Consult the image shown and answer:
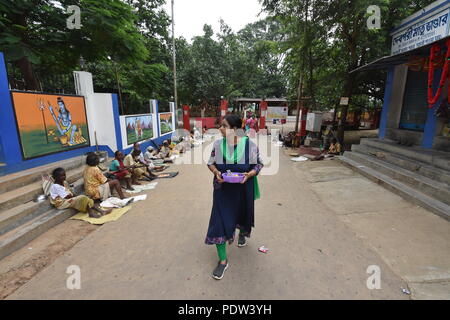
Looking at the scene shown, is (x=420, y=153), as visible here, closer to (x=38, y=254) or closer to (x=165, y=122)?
(x=38, y=254)

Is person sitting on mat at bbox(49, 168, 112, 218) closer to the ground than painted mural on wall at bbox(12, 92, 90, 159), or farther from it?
closer to the ground

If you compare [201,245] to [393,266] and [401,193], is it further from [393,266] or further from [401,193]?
[401,193]

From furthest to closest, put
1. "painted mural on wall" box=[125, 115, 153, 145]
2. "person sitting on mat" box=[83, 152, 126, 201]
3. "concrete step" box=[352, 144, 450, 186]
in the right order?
"painted mural on wall" box=[125, 115, 153, 145] < "concrete step" box=[352, 144, 450, 186] < "person sitting on mat" box=[83, 152, 126, 201]

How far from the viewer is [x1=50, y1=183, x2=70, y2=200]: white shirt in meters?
3.97

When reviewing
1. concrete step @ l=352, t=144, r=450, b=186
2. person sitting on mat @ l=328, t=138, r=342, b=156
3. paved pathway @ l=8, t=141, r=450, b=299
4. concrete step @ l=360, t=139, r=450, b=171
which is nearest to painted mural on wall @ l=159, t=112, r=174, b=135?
paved pathway @ l=8, t=141, r=450, b=299

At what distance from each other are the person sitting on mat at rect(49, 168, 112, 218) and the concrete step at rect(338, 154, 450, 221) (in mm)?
5797

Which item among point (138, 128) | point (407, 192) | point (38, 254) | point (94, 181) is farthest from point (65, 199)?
point (407, 192)

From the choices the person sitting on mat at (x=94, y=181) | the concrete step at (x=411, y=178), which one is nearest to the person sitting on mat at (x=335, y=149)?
the concrete step at (x=411, y=178)

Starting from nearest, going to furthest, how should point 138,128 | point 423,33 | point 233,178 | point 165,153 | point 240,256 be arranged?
1. point 233,178
2. point 240,256
3. point 423,33
4. point 138,128
5. point 165,153

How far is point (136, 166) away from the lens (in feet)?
19.1

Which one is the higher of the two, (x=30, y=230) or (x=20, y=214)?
(x=20, y=214)

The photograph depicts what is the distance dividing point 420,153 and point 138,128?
895cm

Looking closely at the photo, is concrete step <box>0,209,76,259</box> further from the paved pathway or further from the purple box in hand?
the purple box in hand
